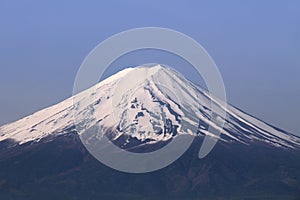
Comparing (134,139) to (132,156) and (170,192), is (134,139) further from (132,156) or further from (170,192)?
(170,192)

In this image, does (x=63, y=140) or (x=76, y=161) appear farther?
(x=63, y=140)

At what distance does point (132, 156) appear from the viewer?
183 metres

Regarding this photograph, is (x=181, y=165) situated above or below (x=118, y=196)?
above

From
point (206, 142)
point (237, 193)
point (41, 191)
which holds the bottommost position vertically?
point (41, 191)

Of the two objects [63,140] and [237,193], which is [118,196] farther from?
[63,140]

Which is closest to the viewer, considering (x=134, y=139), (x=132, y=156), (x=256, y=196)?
(x=256, y=196)

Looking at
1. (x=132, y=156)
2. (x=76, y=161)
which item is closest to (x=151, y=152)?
(x=132, y=156)

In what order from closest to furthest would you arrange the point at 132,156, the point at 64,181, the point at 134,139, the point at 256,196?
the point at 256,196, the point at 64,181, the point at 132,156, the point at 134,139

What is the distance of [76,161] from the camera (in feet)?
602

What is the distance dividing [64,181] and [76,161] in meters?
14.1

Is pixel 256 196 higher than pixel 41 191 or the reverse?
higher

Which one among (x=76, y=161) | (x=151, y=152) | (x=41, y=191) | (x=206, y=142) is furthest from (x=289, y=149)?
(x=41, y=191)

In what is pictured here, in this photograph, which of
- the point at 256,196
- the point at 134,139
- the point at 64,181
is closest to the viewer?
the point at 256,196

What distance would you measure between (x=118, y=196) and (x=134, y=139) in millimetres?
36437
